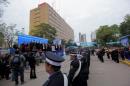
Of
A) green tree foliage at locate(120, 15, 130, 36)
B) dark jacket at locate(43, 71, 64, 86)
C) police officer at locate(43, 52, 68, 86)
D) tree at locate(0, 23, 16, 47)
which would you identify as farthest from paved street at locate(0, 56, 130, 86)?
green tree foliage at locate(120, 15, 130, 36)

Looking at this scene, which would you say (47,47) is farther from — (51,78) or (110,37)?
(110,37)

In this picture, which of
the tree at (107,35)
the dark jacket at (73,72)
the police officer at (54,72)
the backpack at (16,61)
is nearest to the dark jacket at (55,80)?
the police officer at (54,72)

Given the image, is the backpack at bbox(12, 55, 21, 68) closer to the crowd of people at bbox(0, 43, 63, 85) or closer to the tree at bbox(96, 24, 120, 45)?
the crowd of people at bbox(0, 43, 63, 85)

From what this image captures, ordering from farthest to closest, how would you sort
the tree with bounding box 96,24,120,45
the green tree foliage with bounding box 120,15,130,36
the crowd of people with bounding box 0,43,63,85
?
the tree with bounding box 96,24,120,45 < the green tree foliage with bounding box 120,15,130,36 < the crowd of people with bounding box 0,43,63,85

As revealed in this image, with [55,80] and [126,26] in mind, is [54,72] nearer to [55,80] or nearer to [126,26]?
[55,80]

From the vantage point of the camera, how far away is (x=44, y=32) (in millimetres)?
79250

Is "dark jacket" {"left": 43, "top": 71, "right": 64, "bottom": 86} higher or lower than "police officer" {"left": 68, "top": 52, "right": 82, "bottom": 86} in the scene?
higher

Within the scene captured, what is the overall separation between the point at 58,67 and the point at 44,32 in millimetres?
76326

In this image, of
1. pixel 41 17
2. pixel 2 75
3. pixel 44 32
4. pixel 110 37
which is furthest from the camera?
pixel 41 17

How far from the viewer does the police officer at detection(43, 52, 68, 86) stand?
305 cm

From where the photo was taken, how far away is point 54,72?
3.17 meters

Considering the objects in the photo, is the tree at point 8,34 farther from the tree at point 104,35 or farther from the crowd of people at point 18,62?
the tree at point 104,35

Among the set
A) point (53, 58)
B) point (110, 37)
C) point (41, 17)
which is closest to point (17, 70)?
point (53, 58)

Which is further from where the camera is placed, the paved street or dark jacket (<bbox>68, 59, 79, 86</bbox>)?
the paved street
